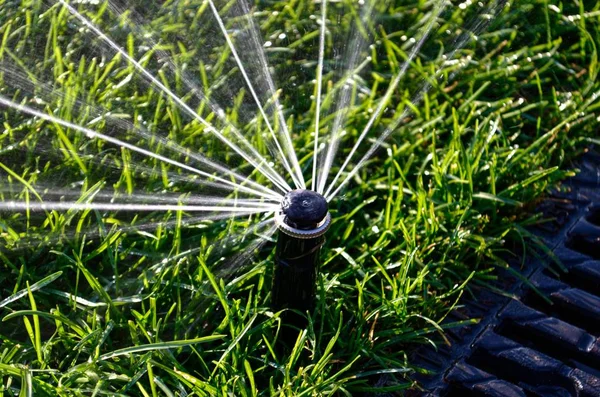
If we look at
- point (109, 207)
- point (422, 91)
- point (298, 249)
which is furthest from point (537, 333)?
point (109, 207)

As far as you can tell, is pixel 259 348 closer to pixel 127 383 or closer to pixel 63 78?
pixel 127 383

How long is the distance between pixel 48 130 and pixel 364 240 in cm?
104

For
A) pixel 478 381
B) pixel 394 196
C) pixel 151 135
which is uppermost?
pixel 151 135

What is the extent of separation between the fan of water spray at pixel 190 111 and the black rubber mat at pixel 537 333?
0.52 meters

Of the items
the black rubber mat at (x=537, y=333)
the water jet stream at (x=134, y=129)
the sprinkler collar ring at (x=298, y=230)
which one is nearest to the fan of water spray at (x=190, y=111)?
the water jet stream at (x=134, y=129)

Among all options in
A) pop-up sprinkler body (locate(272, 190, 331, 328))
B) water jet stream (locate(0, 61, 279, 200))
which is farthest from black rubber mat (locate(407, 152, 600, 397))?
water jet stream (locate(0, 61, 279, 200))

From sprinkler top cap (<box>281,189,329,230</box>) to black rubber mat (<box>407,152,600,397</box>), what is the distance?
0.60 meters

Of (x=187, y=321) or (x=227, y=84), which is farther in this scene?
(x=227, y=84)

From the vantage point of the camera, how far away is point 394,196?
2.97 m

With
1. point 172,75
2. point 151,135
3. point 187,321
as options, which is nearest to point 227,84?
point 172,75

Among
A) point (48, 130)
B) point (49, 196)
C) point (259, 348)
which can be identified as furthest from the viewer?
point (48, 130)

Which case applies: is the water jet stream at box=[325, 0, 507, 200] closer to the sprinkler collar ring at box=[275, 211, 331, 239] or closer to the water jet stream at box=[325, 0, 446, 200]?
the water jet stream at box=[325, 0, 446, 200]

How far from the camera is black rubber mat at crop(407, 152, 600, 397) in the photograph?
2.44m

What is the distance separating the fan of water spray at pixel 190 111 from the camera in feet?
8.84
